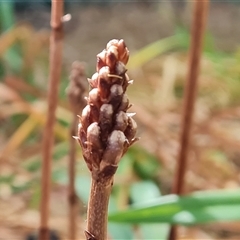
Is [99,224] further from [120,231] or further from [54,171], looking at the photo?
[54,171]

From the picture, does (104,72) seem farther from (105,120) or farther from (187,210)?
(187,210)

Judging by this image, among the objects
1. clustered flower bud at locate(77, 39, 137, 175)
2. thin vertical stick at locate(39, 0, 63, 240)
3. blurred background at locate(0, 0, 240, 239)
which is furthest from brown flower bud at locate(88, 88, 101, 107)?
blurred background at locate(0, 0, 240, 239)

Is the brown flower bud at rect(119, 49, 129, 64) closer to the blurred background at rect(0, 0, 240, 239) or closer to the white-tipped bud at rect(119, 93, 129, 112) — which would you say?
the white-tipped bud at rect(119, 93, 129, 112)

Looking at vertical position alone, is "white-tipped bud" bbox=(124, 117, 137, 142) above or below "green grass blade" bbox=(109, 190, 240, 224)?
below

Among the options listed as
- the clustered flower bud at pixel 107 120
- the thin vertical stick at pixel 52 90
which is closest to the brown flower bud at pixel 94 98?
the clustered flower bud at pixel 107 120

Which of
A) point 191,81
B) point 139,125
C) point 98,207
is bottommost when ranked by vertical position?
point 98,207

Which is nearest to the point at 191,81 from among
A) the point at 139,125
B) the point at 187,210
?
the point at 187,210

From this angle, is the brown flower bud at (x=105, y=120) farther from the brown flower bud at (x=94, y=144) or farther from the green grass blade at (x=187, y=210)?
the green grass blade at (x=187, y=210)
